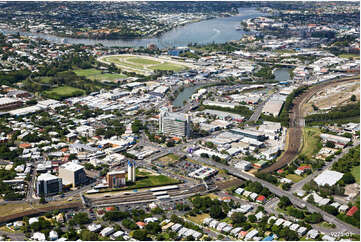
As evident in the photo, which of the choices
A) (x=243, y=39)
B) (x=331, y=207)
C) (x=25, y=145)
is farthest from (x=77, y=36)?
(x=331, y=207)

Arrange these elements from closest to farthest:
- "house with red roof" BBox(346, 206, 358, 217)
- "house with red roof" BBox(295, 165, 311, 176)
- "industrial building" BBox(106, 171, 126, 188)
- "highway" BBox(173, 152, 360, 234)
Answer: "highway" BBox(173, 152, 360, 234) → "house with red roof" BBox(346, 206, 358, 217) → "industrial building" BBox(106, 171, 126, 188) → "house with red roof" BBox(295, 165, 311, 176)

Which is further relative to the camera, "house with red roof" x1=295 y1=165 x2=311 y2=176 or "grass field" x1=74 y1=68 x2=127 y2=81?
"grass field" x1=74 y1=68 x2=127 y2=81

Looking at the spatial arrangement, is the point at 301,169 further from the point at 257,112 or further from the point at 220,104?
the point at 220,104

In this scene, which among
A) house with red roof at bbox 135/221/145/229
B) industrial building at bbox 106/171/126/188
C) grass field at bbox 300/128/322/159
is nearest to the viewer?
house with red roof at bbox 135/221/145/229

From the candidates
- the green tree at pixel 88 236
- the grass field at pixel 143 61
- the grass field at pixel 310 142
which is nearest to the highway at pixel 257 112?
the grass field at pixel 310 142

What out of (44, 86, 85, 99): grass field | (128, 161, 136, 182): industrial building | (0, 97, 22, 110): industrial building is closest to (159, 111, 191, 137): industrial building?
(128, 161, 136, 182): industrial building

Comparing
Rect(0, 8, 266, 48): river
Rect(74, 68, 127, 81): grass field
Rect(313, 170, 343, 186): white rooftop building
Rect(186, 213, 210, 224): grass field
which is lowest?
Rect(186, 213, 210, 224): grass field

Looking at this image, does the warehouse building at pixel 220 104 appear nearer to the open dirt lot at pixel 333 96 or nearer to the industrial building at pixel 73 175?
the open dirt lot at pixel 333 96

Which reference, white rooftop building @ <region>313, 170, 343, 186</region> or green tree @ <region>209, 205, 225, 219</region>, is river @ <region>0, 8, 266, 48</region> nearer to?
white rooftop building @ <region>313, 170, 343, 186</region>
